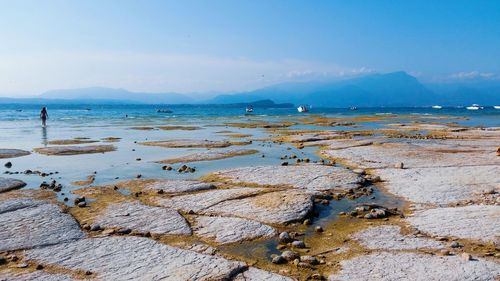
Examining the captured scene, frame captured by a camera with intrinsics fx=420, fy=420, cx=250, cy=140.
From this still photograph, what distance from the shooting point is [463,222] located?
1313 cm

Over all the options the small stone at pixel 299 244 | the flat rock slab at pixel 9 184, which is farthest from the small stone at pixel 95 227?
the flat rock slab at pixel 9 184

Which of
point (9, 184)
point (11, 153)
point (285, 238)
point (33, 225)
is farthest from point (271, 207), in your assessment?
point (11, 153)

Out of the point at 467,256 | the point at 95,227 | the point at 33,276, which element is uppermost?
the point at 467,256

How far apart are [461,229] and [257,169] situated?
40.6 ft

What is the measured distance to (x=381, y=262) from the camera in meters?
10.3

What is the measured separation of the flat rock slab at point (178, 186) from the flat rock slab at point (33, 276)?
859cm

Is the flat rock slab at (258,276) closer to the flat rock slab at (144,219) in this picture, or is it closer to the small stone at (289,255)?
the small stone at (289,255)

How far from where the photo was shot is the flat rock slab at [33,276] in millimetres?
9602

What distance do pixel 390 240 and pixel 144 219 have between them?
786cm

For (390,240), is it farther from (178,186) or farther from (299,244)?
(178,186)

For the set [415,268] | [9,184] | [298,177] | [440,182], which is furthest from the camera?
[298,177]

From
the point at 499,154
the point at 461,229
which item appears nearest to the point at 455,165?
the point at 499,154

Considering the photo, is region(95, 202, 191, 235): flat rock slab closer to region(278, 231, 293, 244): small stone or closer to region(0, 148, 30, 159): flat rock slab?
region(278, 231, 293, 244): small stone

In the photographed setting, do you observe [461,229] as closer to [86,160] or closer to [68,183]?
[68,183]
